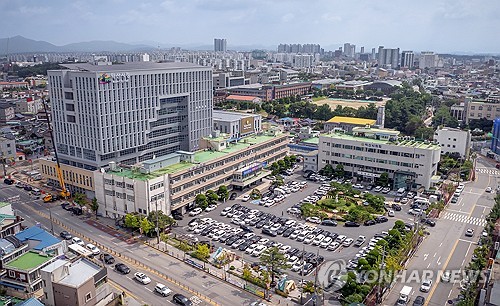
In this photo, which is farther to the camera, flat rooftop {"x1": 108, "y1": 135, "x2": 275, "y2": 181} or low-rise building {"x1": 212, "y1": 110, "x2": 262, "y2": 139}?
low-rise building {"x1": 212, "y1": 110, "x2": 262, "y2": 139}

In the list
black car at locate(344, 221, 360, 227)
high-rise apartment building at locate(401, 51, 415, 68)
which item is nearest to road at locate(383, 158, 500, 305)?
black car at locate(344, 221, 360, 227)

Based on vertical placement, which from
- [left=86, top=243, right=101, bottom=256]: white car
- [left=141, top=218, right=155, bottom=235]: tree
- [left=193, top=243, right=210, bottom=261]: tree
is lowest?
[left=86, top=243, right=101, bottom=256]: white car

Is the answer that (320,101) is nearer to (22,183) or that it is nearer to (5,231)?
(22,183)

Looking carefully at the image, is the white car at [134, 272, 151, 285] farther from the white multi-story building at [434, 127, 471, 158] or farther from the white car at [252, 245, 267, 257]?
the white multi-story building at [434, 127, 471, 158]

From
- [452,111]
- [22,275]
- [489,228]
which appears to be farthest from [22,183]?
[452,111]

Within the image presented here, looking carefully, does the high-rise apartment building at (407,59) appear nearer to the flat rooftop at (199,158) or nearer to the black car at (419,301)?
the flat rooftop at (199,158)

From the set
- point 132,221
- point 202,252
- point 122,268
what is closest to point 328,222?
point 202,252

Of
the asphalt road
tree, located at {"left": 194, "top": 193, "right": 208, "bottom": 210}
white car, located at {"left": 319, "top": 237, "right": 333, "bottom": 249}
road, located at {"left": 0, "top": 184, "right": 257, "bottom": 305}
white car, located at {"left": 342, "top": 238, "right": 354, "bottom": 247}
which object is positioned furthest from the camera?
tree, located at {"left": 194, "top": 193, "right": 208, "bottom": 210}
